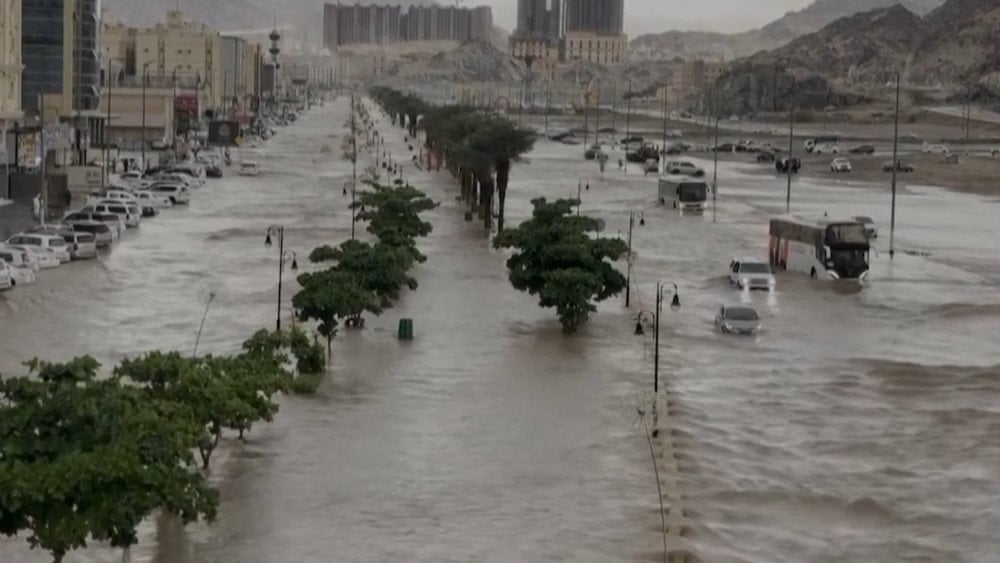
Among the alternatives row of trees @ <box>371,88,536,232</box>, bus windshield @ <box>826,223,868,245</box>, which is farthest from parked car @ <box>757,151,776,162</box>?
bus windshield @ <box>826,223,868,245</box>

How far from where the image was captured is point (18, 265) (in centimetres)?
4381

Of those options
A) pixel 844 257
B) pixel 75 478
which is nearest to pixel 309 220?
pixel 844 257

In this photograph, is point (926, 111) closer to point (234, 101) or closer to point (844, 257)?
point (234, 101)

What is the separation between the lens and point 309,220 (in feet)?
217

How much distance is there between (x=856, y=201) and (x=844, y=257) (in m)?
32.8

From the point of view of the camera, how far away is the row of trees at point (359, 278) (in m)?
34.8

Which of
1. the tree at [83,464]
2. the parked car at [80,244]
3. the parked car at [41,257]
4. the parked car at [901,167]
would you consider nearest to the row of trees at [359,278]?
the parked car at [80,244]

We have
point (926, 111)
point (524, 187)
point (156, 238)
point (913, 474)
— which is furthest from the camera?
point (926, 111)

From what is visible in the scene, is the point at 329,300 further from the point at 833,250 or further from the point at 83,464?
the point at 833,250

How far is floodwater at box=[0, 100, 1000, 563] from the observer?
22.5 metres

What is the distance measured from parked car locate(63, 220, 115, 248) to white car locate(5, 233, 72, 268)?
2.99 meters

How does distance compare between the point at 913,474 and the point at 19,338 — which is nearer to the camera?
the point at 913,474

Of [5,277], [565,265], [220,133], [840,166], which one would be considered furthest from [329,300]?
[220,133]

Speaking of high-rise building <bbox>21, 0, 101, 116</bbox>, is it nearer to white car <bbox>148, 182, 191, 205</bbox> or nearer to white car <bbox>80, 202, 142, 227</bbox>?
white car <bbox>148, 182, 191, 205</bbox>
